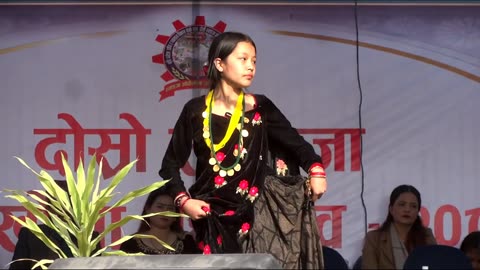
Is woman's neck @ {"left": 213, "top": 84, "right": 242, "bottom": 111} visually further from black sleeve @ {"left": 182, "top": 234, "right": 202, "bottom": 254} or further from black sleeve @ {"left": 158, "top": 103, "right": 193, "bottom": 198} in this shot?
black sleeve @ {"left": 182, "top": 234, "right": 202, "bottom": 254}

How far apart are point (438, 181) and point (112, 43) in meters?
1.81

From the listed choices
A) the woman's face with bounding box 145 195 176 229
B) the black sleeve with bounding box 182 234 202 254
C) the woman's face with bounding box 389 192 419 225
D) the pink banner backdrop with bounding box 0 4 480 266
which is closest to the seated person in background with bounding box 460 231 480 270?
the pink banner backdrop with bounding box 0 4 480 266

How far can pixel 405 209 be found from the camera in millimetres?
5270

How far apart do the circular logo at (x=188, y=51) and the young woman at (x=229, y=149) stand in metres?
1.25

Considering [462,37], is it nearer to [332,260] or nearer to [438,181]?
[438,181]

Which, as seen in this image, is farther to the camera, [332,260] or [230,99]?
[332,260]

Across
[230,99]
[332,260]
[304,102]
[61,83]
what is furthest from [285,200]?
[61,83]

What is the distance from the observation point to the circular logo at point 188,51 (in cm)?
528

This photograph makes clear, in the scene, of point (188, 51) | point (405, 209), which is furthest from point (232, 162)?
point (405, 209)

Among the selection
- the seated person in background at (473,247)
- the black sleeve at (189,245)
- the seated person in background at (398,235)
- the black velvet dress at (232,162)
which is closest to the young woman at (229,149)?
the black velvet dress at (232,162)

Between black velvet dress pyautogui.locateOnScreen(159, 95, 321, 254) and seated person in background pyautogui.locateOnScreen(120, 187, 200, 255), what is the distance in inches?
43.2

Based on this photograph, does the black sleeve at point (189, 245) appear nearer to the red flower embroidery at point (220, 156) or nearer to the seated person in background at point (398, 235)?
the seated person in background at point (398, 235)

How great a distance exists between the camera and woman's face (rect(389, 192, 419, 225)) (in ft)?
17.3

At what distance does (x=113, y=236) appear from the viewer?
17.7 feet
